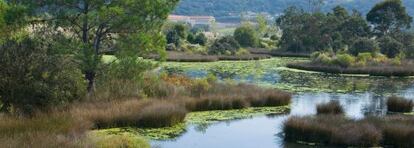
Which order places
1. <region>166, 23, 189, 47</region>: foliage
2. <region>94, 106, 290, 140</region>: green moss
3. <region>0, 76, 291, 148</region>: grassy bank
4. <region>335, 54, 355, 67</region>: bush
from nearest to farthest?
<region>0, 76, 291, 148</region>: grassy bank
<region>94, 106, 290, 140</region>: green moss
<region>335, 54, 355, 67</region>: bush
<region>166, 23, 189, 47</region>: foliage

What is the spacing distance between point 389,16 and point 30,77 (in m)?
63.8

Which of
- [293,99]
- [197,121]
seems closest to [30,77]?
[197,121]

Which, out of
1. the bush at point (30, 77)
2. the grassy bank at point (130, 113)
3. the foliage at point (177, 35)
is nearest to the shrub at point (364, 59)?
the grassy bank at point (130, 113)

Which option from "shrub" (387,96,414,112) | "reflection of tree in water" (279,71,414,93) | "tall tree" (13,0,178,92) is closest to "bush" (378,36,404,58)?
"reflection of tree in water" (279,71,414,93)

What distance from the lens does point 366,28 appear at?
3076 inches

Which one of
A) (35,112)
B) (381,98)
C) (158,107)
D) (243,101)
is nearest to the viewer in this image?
(35,112)

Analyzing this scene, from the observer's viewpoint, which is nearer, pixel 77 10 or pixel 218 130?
pixel 218 130

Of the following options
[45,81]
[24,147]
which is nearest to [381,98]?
[45,81]

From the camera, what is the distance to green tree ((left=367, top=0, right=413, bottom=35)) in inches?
2963

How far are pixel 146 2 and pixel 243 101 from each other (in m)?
6.29

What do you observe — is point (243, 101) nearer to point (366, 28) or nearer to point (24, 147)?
point (24, 147)

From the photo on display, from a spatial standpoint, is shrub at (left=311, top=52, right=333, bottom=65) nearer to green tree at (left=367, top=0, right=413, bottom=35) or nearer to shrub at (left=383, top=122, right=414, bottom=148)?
green tree at (left=367, top=0, right=413, bottom=35)

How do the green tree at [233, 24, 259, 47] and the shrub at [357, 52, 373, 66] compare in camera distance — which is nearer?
the shrub at [357, 52, 373, 66]

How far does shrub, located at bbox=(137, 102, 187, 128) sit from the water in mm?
643
